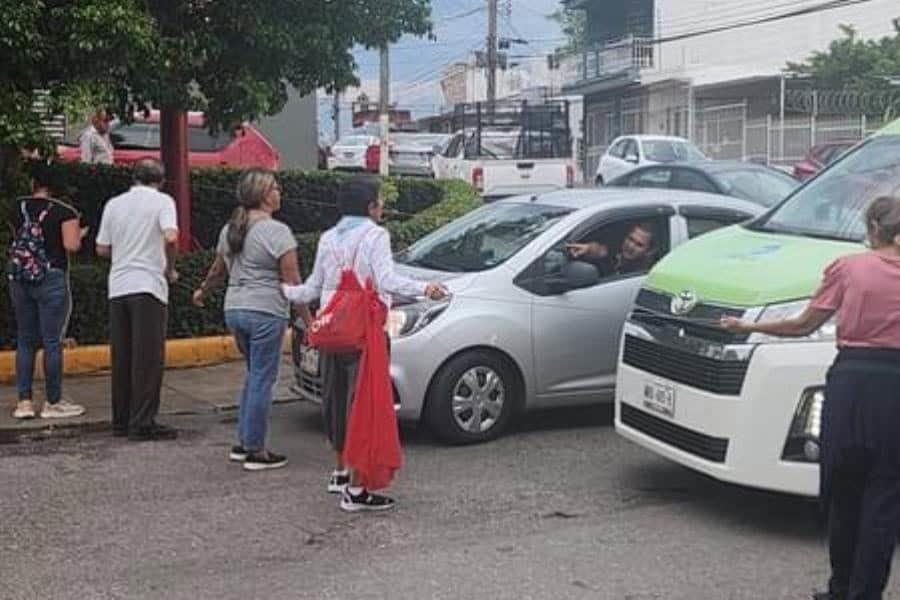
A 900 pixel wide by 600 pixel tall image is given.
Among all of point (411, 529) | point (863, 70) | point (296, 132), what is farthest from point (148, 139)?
point (863, 70)

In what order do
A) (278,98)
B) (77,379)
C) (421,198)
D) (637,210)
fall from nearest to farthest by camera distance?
(637,210), (77,379), (278,98), (421,198)

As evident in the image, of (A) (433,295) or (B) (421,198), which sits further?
(B) (421,198)

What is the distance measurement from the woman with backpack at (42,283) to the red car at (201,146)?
9.30 m

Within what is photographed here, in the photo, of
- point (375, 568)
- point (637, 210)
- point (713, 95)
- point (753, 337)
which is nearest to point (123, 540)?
point (375, 568)

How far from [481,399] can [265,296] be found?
1.51m

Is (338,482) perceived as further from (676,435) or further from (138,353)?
(138,353)

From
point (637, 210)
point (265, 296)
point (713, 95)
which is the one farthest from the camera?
point (713, 95)

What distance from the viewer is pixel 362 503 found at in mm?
6398

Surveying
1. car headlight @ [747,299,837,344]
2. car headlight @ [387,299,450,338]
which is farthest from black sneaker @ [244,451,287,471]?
car headlight @ [747,299,837,344]

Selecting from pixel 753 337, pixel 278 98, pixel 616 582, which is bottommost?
pixel 616 582

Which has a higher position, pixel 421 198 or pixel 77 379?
pixel 421 198

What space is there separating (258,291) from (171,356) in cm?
370

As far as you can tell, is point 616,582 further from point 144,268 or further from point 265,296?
point 144,268

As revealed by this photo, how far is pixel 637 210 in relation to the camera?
833cm
